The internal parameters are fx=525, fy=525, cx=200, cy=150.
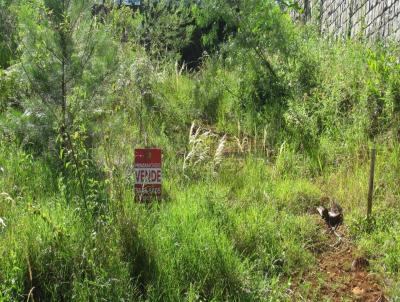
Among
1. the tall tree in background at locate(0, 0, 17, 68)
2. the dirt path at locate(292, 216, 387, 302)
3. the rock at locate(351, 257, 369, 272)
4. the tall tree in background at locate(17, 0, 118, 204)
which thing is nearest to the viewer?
the dirt path at locate(292, 216, 387, 302)

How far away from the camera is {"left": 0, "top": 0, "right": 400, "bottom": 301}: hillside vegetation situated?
117 inches

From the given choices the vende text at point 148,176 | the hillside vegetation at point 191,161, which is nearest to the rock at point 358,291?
the hillside vegetation at point 191,161

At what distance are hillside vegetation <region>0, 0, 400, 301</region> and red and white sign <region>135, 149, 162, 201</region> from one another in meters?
0.10

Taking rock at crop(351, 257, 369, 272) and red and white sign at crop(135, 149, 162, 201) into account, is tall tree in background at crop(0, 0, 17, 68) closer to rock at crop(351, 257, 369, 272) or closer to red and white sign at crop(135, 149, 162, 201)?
red and white sign at crop(135, 149, 162, 201)

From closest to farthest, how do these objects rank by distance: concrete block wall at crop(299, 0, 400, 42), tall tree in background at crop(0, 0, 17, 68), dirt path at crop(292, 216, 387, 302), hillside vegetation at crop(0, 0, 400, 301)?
hillside vegetation at crop(0, 0, 400, 301), dirt path at crop(292, 216, 387, 302), tall tree in background at crop(0, 0, 17, 68), concrete block wall at crop(299, 0, 400, 42)

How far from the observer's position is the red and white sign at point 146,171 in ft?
11.8

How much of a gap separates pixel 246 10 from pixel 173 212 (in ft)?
12.1

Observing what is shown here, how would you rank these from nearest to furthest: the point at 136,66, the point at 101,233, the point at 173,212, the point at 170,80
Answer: the point at 101,233 < the point at 173,212 < the point at 136,66 < the point at 170,80

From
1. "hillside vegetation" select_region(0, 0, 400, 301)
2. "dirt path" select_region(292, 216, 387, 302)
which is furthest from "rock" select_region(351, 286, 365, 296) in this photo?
"hillside vegetation" select_region(0, 0, 400, 301)

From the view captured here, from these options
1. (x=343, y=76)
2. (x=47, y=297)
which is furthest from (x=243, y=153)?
(x=47, y=297)

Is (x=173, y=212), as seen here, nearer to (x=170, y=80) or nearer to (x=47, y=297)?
(x=47, y=297)

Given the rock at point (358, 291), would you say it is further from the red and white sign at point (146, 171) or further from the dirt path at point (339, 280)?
the red and white sign at point (146, 171)

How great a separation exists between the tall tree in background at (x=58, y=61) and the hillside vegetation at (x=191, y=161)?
13mm

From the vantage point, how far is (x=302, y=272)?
3322 millimetres
